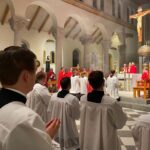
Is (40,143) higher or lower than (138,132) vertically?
higher

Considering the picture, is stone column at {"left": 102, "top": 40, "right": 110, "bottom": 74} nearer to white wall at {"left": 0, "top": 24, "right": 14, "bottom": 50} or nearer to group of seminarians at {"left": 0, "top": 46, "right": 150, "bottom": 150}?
white wall at {"left": 0, "top": 24, "right": 14, "bottom": 50}

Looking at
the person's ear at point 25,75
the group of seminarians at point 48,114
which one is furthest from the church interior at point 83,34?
the person's ear at point 25,75

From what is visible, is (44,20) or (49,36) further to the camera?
(49,36)

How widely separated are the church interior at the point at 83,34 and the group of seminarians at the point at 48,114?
4.20 meters

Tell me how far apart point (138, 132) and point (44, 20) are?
731 inches

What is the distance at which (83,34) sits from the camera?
66.2 feet

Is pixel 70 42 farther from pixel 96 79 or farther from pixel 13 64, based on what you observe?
pixel 13 64

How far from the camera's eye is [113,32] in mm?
23766

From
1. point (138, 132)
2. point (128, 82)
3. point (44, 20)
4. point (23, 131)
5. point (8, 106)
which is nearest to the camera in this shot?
point (23, 131)

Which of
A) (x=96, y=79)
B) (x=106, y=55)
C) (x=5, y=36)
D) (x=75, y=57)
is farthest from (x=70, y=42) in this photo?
(x=96, y=79)

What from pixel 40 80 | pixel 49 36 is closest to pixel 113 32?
pixel 49 36

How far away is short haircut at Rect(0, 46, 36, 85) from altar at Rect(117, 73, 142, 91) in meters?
15.7

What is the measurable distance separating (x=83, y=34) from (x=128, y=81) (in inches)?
214

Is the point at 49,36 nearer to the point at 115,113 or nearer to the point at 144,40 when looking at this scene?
the point at 144,40
